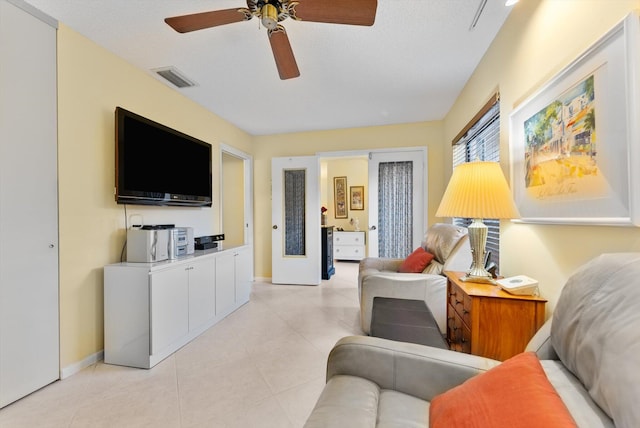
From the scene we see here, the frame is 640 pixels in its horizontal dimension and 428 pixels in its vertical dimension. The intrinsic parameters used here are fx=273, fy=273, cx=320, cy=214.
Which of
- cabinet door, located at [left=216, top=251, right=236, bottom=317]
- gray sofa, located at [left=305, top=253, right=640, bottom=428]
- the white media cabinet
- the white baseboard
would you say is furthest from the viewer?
cabinet door, located at [left=216, top=251, right=236, bottom=317]

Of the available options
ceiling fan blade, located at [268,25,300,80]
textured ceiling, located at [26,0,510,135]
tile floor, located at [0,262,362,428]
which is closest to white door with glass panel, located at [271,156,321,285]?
textured ceiling, located at [26,0,510,135]

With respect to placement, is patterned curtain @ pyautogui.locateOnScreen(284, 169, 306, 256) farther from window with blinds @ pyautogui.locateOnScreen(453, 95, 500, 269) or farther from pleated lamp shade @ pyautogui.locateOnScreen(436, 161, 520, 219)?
pleated lamp shade @ pyautogui.locateOnScreen(436, 161, 520, 219)

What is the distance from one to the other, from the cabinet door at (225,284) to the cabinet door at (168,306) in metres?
0.49

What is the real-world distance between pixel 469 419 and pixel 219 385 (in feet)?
5.54

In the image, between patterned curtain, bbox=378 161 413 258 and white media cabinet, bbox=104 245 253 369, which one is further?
patterned curtain, bbox=378 161 413 258

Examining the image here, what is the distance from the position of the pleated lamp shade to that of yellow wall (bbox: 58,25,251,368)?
263 centimetres

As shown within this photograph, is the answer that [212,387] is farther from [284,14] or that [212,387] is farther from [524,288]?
[284,14]

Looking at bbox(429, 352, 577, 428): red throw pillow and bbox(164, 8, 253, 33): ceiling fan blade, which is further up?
bbox(164, 8, 253, 33): ceiling fan blade

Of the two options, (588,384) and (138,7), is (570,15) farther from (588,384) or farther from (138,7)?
(138,7)

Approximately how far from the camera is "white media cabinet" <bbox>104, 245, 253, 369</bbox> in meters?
2.07

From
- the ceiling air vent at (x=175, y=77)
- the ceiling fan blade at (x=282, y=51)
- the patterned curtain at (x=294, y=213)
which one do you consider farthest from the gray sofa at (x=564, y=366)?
the patterned curtain at (x=294, y=213)

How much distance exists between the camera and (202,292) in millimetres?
2670

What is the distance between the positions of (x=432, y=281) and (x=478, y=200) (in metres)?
0.93

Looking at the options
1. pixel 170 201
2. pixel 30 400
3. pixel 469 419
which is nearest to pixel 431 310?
pixel 469 419
